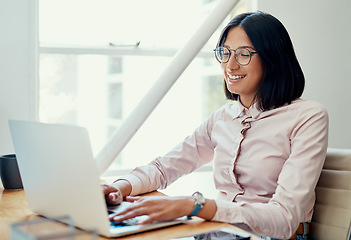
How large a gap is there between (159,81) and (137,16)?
0.79 metres

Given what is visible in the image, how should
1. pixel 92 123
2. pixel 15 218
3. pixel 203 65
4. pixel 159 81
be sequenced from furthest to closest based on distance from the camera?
pixel 203 65 → pixel 92 123 → pixel 159 81 → pixel 15 218

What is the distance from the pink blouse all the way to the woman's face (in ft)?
0.26

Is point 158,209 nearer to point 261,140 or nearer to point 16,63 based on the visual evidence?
point 261,140

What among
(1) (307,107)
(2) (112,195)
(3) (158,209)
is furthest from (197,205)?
(1) (307,107)

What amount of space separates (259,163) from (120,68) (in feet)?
4.11

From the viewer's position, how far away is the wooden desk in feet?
3.52

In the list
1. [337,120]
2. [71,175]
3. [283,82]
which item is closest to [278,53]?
[283,82]

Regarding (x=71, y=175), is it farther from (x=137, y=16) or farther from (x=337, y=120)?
(x=337, y=120)

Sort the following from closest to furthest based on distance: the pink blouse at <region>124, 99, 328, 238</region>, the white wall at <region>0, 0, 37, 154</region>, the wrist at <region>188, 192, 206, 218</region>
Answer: the wrist at <region>188, 192, 206, 218</region>
the pink blouse at <region>124, 99, 328, 238</region>
the white wall at <region>0, 0, 37, 154</region>

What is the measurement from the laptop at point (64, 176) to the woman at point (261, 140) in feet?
0.78

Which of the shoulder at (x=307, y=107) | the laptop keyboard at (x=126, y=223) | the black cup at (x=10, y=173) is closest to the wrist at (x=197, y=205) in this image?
the laptop keyboard at (x=126, y=223)

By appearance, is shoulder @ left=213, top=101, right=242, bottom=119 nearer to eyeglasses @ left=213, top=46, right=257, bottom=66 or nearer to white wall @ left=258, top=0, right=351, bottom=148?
eyeglasses @ left=213, top=46, right=257, bottom=66

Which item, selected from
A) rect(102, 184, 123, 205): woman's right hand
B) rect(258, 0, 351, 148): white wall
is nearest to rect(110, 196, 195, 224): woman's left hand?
rect(102, 184, 123, 205): woman's right hand

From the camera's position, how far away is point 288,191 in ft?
4.43
